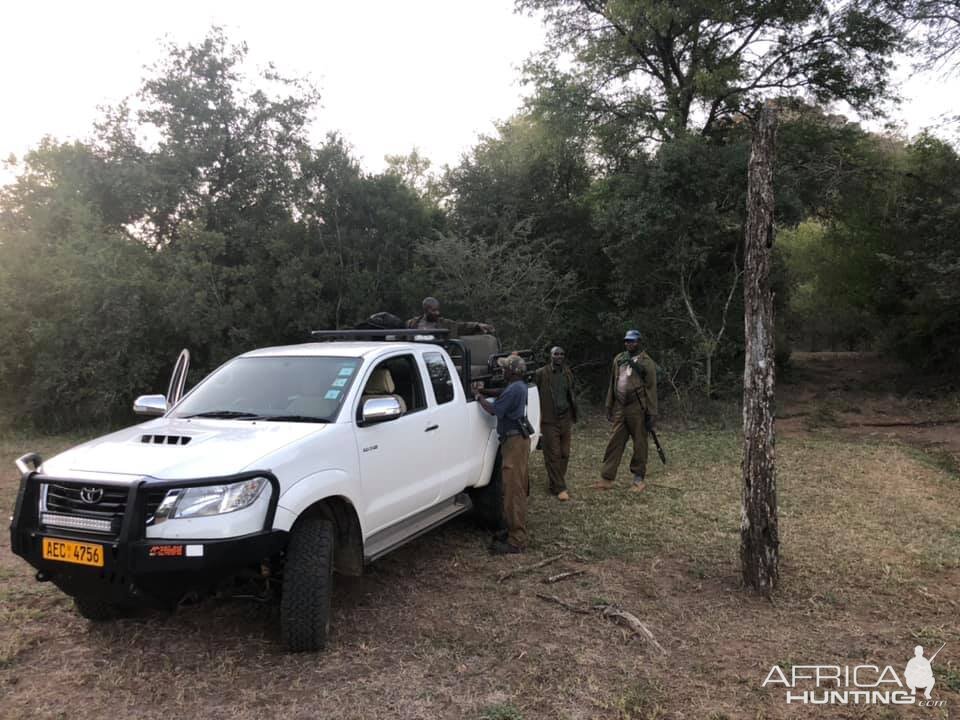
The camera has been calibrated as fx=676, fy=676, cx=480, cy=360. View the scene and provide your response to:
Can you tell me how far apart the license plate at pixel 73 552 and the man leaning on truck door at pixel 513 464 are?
3.22 metres

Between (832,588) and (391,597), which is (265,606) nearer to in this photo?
(391,597)

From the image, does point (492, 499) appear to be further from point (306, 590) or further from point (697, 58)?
point (697, 58)

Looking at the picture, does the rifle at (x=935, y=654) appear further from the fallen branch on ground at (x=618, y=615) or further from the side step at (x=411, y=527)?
the side step at (x=411, y=527)

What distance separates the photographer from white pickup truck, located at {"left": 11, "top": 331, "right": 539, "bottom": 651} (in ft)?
11.3

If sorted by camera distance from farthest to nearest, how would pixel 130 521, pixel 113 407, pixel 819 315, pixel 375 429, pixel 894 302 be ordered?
1. pixel 819 315
2. pixel 894 302
3. pixel 113 407
4. pixel 375 429
5. pixel 130 521

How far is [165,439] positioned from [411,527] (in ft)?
5.94

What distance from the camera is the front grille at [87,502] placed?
349 cm

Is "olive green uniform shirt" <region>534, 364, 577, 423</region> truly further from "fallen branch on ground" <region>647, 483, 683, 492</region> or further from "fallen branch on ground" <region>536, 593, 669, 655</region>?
"fallen branch on ground" <region>536, 593, 669, 655</region>

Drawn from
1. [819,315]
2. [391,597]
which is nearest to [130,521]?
[391,597]

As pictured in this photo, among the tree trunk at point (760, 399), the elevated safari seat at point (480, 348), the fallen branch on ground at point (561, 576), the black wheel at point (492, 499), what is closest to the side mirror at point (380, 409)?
the fallen branch on ground at point (561, 576)

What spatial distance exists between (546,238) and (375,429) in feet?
46.6

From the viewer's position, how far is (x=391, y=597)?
4.85 meters

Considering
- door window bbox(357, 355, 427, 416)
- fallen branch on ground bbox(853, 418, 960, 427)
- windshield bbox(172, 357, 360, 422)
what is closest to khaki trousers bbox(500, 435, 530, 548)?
door window bbox(357, 355, 427, 416)

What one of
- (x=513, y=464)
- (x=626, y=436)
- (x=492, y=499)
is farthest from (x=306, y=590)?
(x=626, y=436)
